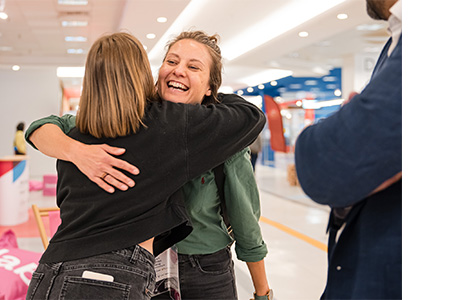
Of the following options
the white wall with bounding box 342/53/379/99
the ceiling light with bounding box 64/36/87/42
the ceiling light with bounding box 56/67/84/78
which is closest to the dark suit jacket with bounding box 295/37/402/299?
the white wall with bounding box 342/53/379/99

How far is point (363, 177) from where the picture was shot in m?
0.66

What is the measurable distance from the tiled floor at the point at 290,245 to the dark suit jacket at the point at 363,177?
105 inches

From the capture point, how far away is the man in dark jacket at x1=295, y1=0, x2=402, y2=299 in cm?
64

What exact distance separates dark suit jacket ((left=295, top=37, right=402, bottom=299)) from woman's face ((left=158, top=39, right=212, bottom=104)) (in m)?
0.73

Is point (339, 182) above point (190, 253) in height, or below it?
above

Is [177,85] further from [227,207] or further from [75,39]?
[75,39]

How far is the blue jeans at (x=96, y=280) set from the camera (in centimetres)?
100

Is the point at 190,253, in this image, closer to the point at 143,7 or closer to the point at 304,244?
the point at 304,244

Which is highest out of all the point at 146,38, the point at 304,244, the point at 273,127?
the point at 146,38

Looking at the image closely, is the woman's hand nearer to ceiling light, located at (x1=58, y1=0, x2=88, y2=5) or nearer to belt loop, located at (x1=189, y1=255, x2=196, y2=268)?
belt loop, located at (x1=189, y1=255, x2=196, y2=268)

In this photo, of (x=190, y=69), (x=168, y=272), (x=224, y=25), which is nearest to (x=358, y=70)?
(x=224, y=25)
